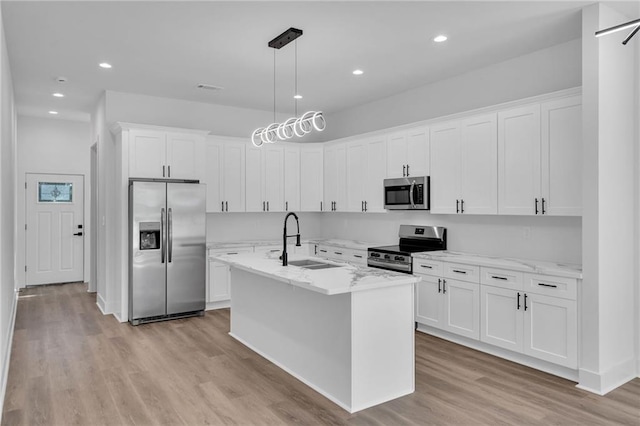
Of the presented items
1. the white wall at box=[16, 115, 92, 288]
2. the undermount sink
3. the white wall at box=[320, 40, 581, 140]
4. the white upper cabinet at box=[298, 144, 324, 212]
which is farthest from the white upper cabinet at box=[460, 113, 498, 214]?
the white wall at box=[16, 115, 92, 288]

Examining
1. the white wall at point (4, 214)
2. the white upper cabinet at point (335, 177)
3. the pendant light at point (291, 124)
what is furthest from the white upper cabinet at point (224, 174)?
the white wall at point (4, 214)

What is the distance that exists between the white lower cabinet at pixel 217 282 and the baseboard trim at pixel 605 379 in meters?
4.30

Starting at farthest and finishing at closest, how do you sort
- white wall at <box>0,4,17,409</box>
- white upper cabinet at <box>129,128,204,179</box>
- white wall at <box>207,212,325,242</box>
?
white wall at <box>207,212,325,242</box>, white upper cabinet at <box>129,128,204,179</box>, white wall at <box>0,4,17,409</box>

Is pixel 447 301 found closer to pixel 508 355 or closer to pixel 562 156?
pixel 508 355

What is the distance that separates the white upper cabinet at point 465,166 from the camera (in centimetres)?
443

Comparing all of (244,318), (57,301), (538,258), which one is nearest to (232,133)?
(244,318)

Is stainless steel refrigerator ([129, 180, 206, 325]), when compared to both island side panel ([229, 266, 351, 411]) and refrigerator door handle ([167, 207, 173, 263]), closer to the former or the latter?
refrigerator door handle ([167, 207, 173, 263])

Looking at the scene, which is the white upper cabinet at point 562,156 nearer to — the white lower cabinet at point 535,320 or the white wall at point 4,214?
the white lower cabinet at point 535,320

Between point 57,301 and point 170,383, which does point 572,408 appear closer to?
point 170,383

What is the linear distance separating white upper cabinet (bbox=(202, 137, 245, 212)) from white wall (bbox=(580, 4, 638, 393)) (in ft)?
14.5

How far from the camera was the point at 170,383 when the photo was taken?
11.6 ft

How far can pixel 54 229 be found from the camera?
783 cm

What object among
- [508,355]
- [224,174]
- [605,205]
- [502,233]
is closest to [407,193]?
[502,233]

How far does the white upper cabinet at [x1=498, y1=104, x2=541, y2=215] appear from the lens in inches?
158
